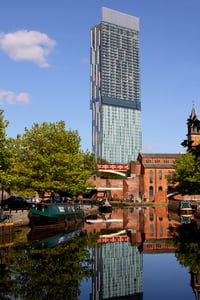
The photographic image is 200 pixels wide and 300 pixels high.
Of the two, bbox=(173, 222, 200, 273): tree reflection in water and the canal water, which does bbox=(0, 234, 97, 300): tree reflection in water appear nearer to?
the canal water

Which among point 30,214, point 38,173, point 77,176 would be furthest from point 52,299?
point 77,176

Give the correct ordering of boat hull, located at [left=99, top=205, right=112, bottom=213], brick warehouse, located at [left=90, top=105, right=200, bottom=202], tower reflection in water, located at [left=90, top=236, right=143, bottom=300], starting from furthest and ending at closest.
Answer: brick warehouse, located at [left=90, top=105, right=200, bottom=202], boat hull, located at [left=99, top=205, right=112, bottom=213], tower reflection in water, located at [left=90, top=236, right=143, bottom=300]

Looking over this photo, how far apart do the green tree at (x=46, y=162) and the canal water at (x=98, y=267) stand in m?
17.6

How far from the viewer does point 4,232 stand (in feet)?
90.6

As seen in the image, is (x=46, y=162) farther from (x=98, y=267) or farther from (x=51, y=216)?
(x=98, y=267)

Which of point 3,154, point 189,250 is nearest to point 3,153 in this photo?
point 3,154

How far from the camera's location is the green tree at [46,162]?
44.8m

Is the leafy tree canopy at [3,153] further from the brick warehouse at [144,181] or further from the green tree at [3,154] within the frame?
the brick warehouse at [144,181]

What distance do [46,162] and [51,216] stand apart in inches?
409

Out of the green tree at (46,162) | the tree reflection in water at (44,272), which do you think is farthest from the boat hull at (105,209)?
the tree reflection in water at (44,272)

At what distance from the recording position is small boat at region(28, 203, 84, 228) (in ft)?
111

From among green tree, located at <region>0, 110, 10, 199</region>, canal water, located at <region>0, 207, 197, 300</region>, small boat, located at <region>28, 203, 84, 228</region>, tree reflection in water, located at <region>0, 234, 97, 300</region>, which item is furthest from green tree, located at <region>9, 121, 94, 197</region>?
tree reflection in water, located at <region>0, 234, 97, 300</region>

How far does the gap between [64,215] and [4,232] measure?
11.4 meters

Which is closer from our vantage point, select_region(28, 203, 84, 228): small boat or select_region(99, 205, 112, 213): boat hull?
select_region(28, 203, 84, 228): small boat
